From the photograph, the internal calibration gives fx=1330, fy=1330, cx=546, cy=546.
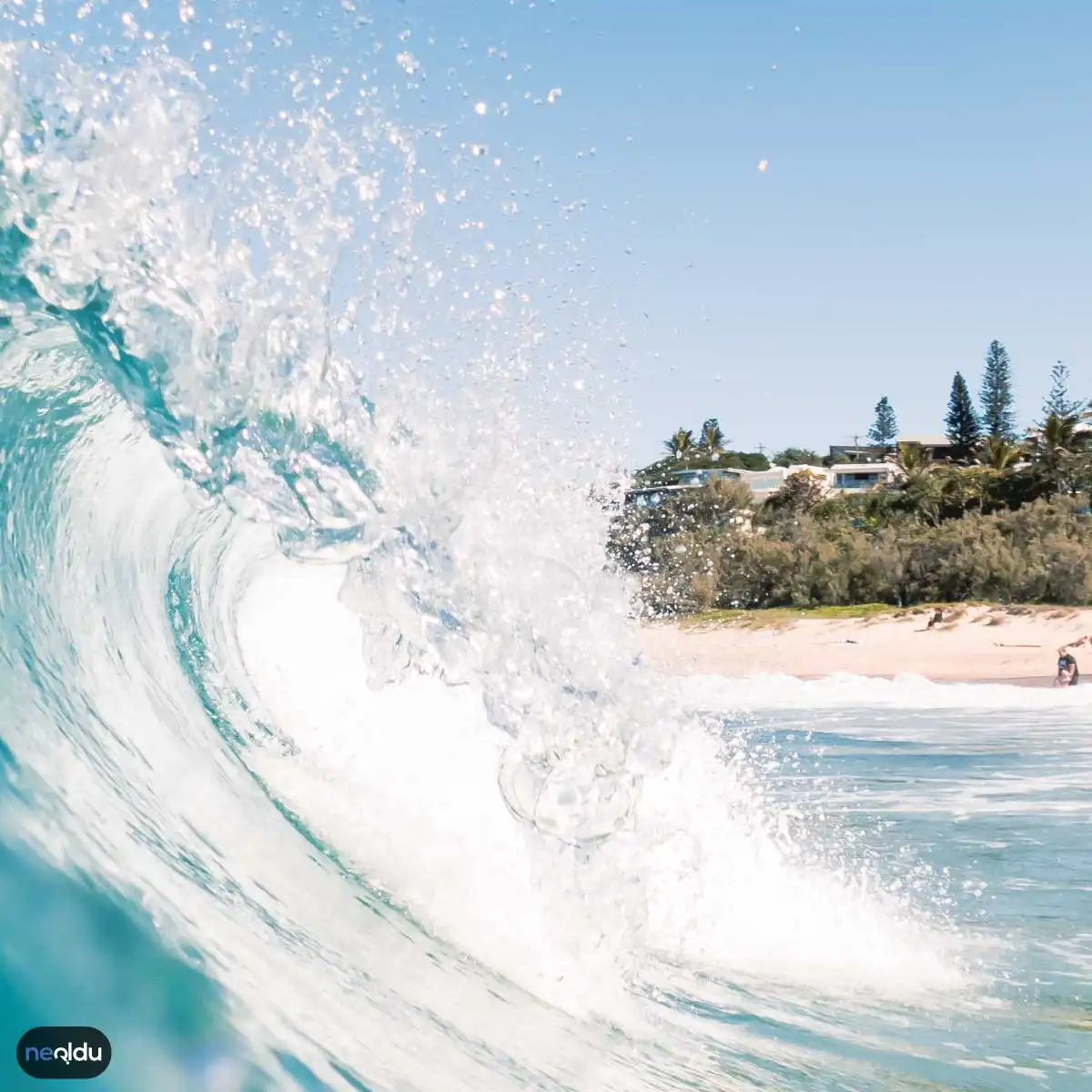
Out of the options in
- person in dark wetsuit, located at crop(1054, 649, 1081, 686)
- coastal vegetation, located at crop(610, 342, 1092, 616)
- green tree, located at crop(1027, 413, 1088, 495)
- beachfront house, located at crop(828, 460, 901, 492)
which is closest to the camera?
person in dark wetsuit, located at crop(1054, 649, 1081, 686)

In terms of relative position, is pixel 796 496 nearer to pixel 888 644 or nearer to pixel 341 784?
pixel 888 644

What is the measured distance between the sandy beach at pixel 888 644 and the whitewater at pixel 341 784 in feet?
64.0

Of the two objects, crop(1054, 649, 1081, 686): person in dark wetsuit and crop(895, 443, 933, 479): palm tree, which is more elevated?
crop(895, 443, 933, 479): palm tree

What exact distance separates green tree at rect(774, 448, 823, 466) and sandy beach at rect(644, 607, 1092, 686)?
40.5 meters

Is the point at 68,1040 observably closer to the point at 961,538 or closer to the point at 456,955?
the point at 456,955

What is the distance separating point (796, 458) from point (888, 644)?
45.7 metres

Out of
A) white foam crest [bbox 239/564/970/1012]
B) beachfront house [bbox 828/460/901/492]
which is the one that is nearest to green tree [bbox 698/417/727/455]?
beachfront house [bbox 828/460/901/492]

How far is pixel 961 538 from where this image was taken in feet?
105

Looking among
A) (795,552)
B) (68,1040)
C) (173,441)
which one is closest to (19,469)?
(173,441)

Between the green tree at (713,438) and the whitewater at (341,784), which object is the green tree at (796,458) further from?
the whitewater at (341,784)

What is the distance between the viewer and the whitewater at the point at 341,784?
→ 119 inches

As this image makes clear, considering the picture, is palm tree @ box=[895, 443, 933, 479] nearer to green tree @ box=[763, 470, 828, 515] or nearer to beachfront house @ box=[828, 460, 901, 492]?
green tree @ box=[763, 470, 828, 515]

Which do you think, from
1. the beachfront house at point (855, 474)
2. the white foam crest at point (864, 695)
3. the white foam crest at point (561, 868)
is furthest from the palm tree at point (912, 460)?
the white foam crest at point (561, 868)

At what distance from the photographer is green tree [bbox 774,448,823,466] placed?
70375 mm
